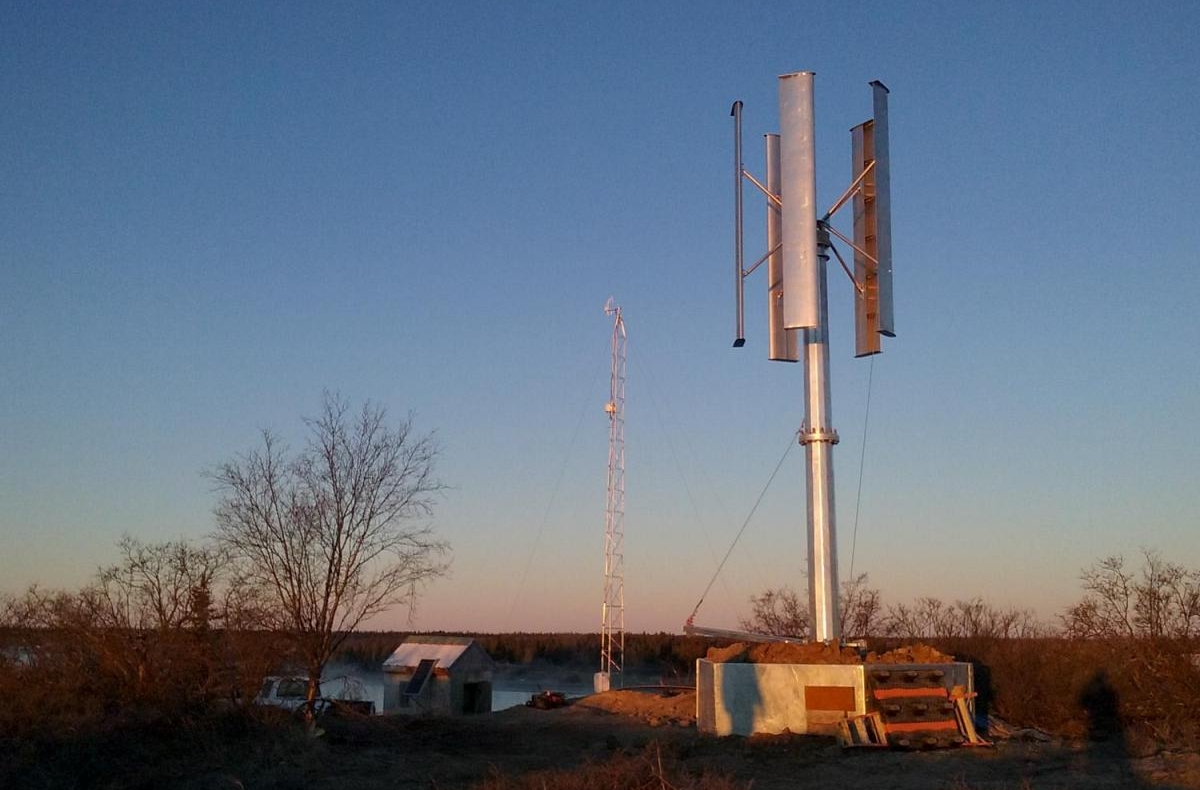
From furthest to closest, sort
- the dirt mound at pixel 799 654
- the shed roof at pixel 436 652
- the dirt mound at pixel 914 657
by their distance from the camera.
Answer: the shed roof at pixel 436 652, the dirt mound at pixel 914 657, the dirt mound at pixel 799 654

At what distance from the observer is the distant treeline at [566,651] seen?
7550 cm

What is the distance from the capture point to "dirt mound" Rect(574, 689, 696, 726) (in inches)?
1040

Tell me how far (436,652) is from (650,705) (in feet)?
34.6

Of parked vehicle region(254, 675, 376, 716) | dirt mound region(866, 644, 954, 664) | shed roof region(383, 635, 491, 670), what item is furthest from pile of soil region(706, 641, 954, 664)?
shed roof region(383, 635, 491, 670)

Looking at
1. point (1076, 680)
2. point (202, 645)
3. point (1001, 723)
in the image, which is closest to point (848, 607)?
point (1076, 680)

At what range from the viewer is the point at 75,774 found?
1897cm

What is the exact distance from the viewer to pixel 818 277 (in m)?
21.8

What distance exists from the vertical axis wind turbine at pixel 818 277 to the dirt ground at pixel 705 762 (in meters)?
3.23

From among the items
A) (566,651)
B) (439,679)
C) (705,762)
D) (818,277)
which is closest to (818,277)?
(818,277)

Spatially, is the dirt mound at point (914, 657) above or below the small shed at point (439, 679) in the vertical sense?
above

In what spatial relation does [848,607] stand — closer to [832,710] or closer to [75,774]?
[832,710]

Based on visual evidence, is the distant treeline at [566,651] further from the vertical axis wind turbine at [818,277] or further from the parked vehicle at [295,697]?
the vertical axis wind turbine at [818,277]

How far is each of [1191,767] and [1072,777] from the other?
1832mm

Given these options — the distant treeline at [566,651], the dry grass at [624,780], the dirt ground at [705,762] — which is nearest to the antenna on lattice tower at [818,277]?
the dirt ground at [705,762]
